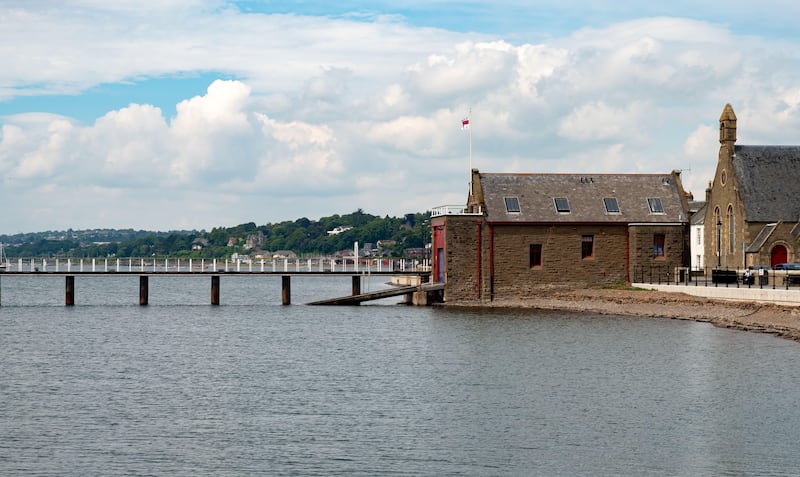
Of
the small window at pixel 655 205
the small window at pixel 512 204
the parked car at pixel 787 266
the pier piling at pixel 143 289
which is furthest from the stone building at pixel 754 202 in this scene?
the pier piling at pixel 143 289

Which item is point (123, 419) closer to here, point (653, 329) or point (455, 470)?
point (455, 470)

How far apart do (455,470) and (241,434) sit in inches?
271

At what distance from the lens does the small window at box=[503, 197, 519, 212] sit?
7247 centimetres

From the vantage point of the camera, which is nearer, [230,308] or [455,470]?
[455,470]

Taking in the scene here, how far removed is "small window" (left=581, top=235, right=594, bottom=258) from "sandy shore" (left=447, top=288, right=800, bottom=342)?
2590 millimetres

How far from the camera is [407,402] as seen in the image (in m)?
33.8

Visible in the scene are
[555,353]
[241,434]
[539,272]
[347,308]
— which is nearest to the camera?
[241,434]

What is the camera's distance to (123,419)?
3081 centimetres

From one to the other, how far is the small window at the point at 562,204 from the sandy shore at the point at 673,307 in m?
5.55

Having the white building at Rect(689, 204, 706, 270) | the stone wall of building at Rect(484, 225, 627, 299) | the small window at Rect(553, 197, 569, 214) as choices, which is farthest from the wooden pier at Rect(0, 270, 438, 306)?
the white building at Rect(689, 204, 706, 270)

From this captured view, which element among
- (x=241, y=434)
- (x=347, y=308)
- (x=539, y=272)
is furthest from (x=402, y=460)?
(x=347, y=308)

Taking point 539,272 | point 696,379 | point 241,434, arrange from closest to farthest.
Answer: point 241,434
point 696,379
point 539,272

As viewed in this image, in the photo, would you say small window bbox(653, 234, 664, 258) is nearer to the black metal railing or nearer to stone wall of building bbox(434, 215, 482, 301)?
the black metal railing

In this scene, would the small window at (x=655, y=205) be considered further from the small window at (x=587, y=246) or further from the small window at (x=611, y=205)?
the small window at (x=587, y=246)
